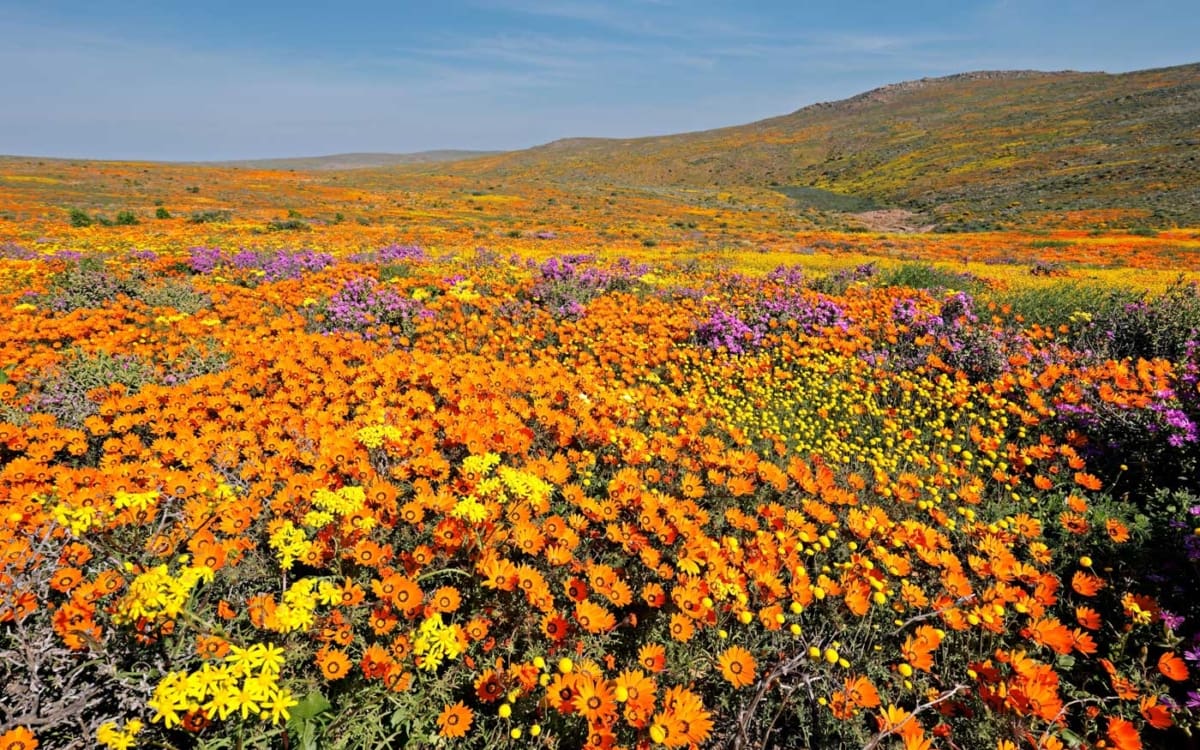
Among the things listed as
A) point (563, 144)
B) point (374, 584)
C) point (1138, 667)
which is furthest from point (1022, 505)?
point (563, 144)

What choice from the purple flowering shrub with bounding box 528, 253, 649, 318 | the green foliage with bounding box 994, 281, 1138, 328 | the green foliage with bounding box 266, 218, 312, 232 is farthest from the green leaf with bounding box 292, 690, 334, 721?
the green foliage with bounding box 266, 218, 312, 232

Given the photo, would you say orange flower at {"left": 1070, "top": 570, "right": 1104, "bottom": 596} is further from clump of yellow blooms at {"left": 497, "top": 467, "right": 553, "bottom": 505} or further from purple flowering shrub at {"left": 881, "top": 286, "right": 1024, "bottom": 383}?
purple flowering shrub at {"left": 881, "top": 286, "right": 1024, "bottom": 383}

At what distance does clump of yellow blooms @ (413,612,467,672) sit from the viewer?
2127 mm

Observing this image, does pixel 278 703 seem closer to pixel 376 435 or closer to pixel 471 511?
pixel 471 511

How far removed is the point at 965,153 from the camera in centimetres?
7581

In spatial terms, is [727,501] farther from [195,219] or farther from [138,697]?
[195,219]

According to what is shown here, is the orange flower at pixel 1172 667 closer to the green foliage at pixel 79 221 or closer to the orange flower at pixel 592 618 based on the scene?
the orange flower at pixel 592 618

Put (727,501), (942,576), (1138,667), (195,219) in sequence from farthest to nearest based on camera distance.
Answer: (195,219) → (727,501) → (942,576) → (1138,667)

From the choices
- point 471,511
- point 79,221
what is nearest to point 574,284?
point 471,511

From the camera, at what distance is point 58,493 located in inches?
117

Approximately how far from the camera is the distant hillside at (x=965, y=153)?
155 ft

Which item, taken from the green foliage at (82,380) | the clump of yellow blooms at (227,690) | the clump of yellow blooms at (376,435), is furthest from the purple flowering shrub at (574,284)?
the clump of yellow blooms at (227,690)

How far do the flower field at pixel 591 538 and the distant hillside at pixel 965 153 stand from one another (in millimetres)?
43029

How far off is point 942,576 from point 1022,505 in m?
1.72
